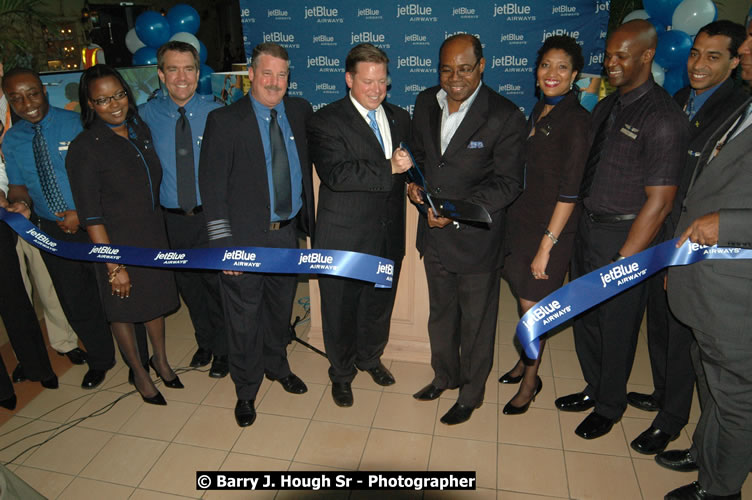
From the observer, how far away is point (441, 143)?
2646 millimetres

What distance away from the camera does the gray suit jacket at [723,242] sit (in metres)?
2.06

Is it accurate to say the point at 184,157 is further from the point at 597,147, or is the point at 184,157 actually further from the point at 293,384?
the point at 597,147

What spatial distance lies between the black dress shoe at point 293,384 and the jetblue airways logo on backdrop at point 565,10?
548cm

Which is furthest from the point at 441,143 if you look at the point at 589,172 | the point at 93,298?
the point at 93,298

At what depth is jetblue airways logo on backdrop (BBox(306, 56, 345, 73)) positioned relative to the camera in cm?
695

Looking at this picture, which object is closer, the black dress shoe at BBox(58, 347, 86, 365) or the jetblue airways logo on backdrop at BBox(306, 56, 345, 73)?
the black dress shoe at BBox(58, 347, 86, 365)

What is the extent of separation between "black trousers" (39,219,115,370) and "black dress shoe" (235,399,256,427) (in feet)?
3.98

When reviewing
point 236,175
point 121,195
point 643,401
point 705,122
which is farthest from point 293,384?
point 705,122

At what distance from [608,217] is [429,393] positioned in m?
1.60

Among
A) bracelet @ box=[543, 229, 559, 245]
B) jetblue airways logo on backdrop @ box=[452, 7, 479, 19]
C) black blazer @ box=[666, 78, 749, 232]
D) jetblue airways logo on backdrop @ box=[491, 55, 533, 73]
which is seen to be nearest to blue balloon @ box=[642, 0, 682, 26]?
jetblue airways logo on backdrop @ box=[491, 55, 533, 73]

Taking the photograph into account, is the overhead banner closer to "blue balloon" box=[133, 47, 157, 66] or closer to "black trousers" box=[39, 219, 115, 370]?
"blue balloon" box=[133, 47, 157, 66]

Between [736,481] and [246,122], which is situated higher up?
[246,122]

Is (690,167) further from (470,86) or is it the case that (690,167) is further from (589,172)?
(470,86)

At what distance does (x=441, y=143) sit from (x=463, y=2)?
455 centimetres
